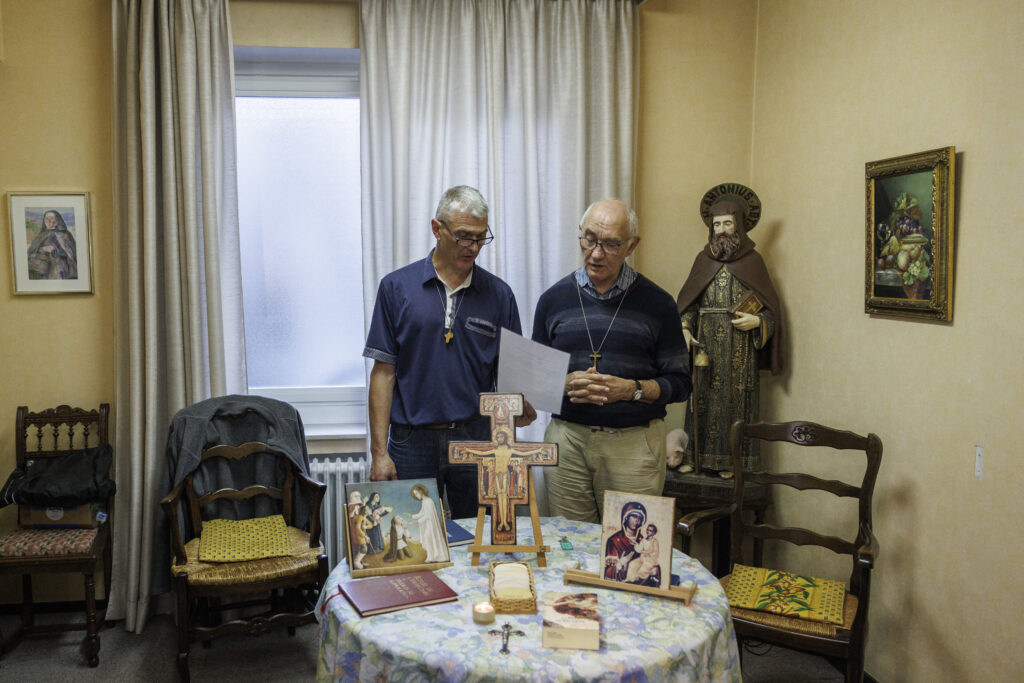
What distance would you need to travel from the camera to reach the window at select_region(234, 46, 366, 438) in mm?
3359

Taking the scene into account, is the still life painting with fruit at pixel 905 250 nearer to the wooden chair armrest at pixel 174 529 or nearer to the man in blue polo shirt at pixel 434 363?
the man in blue polo shirt at pixel 434 363

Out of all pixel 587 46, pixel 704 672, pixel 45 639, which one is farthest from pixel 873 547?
pixel 45 639

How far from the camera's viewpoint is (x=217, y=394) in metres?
3.10

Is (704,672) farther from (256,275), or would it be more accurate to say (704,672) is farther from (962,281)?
(256,275)

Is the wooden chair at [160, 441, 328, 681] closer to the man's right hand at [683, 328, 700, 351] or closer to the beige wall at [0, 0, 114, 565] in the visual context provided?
the beige wall at [0, 0, 114, 565]

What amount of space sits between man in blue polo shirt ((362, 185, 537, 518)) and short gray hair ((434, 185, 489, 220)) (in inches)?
0.9

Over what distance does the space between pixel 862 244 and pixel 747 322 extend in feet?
1.61

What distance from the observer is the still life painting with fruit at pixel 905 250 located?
2350 mm

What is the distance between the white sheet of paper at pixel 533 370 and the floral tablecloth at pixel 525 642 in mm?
628

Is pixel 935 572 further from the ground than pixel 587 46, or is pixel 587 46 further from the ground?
pixel 587 46

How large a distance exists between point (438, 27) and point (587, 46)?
25.2 inches

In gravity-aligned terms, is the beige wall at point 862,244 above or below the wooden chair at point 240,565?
above

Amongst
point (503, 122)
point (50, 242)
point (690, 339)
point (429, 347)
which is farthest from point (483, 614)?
point (50, 242)

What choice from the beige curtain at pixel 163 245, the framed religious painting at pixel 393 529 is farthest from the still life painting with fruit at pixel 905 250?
the beige curtain at pixel 163 245
